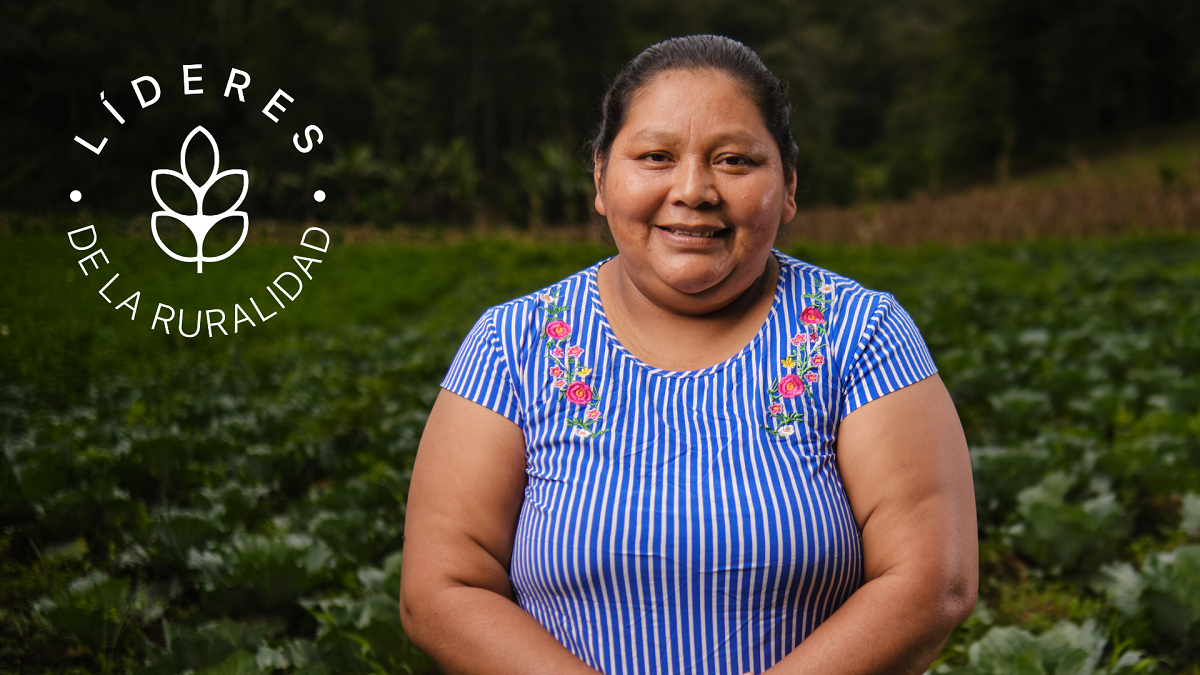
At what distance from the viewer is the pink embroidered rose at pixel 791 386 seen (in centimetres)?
128

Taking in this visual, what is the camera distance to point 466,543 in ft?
4.33

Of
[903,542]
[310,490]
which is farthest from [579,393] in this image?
[310,490]

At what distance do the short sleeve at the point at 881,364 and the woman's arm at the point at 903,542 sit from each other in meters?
0.02

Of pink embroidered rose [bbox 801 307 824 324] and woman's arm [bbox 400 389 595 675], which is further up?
pink embroidered rose [bbox 801 307 824 324]

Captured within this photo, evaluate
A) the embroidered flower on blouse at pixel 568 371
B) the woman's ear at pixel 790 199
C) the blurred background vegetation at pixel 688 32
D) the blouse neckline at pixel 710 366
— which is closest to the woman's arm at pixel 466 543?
the embroidered flower on blouse at pixel 568 371

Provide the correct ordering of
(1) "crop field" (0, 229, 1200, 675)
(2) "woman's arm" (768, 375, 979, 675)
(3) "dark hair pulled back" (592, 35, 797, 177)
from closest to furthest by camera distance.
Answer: (2) "woman's arm" (768, 375, 979, 675)
(3) "dark hair pulled back" (592, 35, 797, 177)
(1) "crop field" (0, 229, 1200, 675)

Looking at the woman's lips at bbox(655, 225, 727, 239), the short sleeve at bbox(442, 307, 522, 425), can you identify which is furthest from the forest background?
the short sleeve at bbox(442, 307, 522, 425)

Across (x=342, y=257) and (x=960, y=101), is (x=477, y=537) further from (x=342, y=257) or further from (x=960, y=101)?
(x=960, y=101)

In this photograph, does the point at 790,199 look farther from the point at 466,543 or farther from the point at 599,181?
the point at 466,543

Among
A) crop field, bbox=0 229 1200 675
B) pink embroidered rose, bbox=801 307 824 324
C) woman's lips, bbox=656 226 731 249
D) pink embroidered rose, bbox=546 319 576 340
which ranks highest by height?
woman's lips, bbox=656 226 731 249

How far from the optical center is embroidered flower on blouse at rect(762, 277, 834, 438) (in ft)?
4.15

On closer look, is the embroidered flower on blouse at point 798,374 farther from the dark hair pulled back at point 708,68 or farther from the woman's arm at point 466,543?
the woman's arm at point 466,543

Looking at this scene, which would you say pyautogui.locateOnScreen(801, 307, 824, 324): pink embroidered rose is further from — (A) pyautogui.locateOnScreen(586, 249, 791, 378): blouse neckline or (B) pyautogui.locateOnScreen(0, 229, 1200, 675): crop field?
(B) pyautogui.locateOnScreen(0, 229, 1200, 675): crop field

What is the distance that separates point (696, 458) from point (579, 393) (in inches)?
8.2
